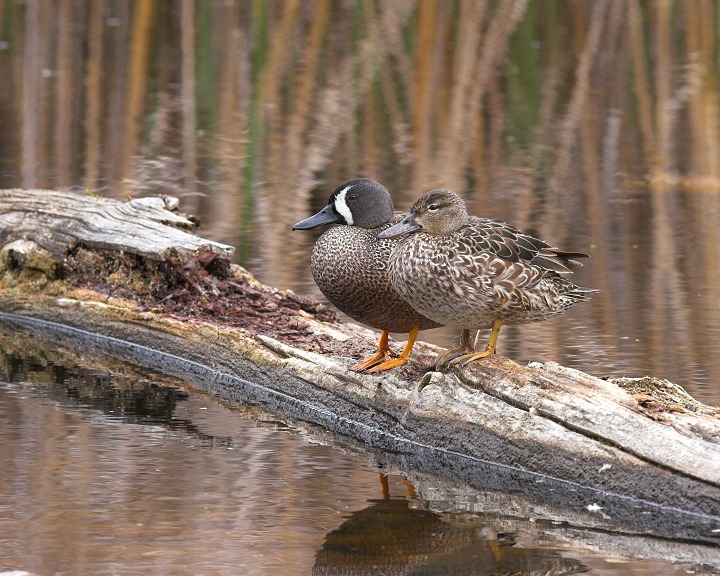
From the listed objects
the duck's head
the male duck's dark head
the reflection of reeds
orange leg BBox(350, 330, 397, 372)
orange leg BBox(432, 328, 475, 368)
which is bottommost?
the reflection of reeds

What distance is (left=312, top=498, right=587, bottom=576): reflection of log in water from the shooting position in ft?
13.9

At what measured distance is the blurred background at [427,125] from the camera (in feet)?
26.0

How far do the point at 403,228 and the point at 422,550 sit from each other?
1.44 meters

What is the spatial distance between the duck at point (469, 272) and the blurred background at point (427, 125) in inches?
43.0

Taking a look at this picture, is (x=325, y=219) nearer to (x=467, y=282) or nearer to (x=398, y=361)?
(x=398, y=361)

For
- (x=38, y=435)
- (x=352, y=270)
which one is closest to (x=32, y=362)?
(x=38, y=435)

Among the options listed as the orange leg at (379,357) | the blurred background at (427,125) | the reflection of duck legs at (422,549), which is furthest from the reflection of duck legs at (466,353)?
the blurred background at (427,125)

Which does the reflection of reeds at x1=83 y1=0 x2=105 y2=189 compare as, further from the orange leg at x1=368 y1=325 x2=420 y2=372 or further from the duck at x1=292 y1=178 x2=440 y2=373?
the orange leg at x1=368 y1=325 x2=420 y2=372

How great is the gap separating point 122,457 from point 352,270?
120 centimetres

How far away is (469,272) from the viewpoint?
5012 mm

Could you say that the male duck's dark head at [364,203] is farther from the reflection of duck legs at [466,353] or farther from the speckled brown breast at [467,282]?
the reflection of duck legs at [466,353]

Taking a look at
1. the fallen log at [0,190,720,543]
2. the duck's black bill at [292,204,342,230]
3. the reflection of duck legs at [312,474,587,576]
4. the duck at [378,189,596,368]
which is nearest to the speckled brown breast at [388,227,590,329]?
the duck at [378,189,596,368]

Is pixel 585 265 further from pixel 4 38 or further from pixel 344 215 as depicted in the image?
pixel 4 38

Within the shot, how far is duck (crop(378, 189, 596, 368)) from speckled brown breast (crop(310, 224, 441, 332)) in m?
0.17
